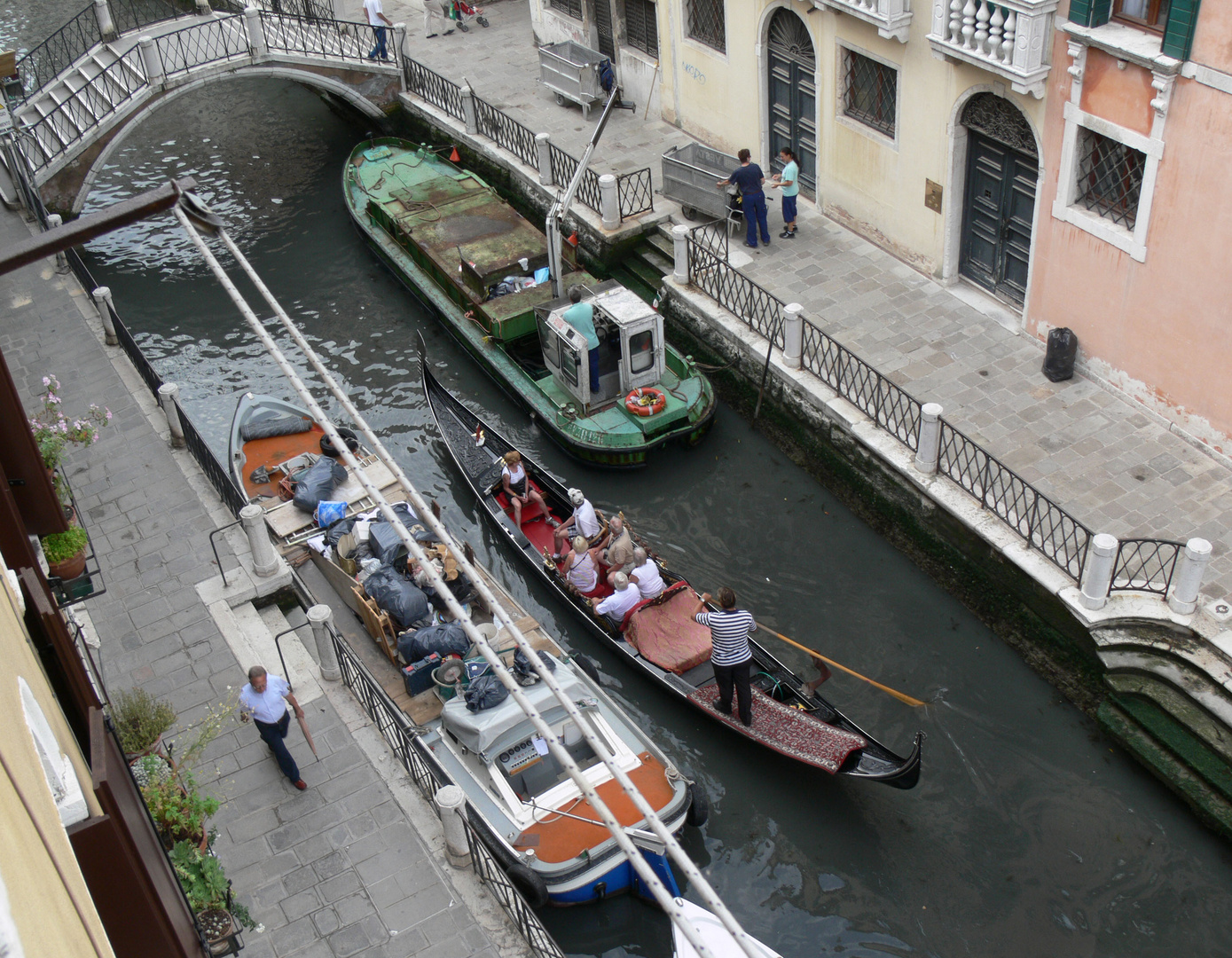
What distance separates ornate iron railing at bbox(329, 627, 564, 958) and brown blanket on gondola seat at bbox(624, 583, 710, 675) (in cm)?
236

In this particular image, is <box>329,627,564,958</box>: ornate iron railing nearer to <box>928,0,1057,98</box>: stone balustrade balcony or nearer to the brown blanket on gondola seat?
the brown blanket on gondola seat

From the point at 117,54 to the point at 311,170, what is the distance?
355cm

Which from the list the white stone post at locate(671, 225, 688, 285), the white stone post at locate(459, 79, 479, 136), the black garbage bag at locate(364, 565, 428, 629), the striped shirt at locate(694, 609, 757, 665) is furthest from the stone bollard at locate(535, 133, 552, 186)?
the striped shirt at locate(694, 609, 757, 665)

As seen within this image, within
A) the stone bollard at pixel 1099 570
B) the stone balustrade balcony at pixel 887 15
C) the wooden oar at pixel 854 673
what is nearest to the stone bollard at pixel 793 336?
the stone balustrade balcony at pixel 887 15

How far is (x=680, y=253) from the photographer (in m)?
15.2

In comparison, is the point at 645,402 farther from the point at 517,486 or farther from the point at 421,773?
the point at 421,773

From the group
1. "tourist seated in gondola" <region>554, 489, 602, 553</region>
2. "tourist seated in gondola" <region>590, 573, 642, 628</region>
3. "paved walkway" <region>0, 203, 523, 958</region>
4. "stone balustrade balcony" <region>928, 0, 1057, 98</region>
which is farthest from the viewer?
"tourist seated in gondola" <region>554, 489, 602, 553</region>

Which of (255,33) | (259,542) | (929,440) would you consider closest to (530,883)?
(259,542)

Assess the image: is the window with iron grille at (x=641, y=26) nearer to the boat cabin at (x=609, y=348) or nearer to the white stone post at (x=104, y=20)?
the boat cabin at (x=609, y=348)

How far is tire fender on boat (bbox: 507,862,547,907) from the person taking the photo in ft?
30.1

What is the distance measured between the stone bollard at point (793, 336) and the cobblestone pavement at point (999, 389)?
2.04 feet

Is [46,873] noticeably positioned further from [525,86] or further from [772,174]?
[525,86]

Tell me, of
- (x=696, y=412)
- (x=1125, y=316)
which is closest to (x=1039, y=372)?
(x=1125, y=316)

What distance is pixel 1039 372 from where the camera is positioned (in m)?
13.2
